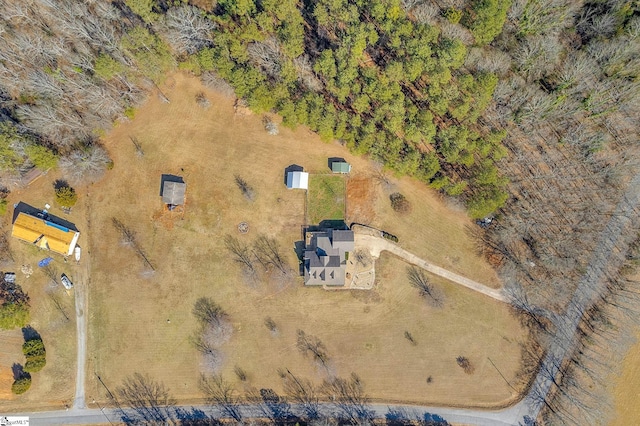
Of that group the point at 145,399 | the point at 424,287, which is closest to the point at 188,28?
the point at 424,287

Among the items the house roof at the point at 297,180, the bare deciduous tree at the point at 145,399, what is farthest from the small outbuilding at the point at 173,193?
the bare deciduous tree at the point at 145,399

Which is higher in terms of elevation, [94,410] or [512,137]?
[512,137]

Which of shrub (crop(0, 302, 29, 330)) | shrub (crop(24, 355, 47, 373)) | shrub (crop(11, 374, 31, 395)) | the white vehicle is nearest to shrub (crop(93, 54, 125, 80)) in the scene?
the white vehicle

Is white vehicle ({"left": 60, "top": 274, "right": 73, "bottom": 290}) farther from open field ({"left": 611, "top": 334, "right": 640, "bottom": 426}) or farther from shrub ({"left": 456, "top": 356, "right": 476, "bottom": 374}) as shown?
open field ({"left": 611, "top": 334, "right": 640, "bottom": 426})

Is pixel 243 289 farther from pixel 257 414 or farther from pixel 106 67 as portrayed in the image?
pixel 106 67

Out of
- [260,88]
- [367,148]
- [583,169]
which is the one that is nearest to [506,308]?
[583,169]

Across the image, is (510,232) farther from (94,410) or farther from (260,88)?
(94,410)
